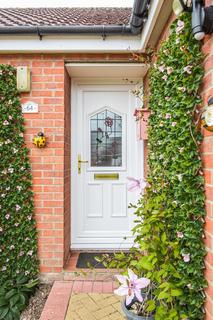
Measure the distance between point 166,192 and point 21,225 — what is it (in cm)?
190

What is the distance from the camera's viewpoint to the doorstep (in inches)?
89.7

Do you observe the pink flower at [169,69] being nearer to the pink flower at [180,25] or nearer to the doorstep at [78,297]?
the pink flower at [180,25]

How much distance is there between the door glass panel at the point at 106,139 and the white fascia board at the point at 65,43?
1001mm

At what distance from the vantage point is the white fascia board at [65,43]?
2.88 m

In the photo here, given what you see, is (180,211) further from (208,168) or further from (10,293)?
(10,293)

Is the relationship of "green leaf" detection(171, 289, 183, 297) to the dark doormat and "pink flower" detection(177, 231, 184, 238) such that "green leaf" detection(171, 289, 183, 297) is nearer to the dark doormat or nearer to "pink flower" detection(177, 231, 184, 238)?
"pink flower" detection(177, 231, 184, 238)

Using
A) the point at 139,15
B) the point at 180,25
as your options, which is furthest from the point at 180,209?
the point at 139,15

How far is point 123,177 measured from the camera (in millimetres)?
3664

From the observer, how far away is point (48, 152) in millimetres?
3057

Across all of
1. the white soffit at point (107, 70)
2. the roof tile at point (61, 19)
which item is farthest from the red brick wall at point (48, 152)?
the roof tile at point (61, 19)

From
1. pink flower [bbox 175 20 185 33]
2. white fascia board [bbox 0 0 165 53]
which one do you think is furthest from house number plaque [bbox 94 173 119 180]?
pink flower [bbox 175 20 185 33]

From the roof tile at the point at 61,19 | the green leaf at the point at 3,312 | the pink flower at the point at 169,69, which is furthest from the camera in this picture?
A: the roof tile at the point at 61,19

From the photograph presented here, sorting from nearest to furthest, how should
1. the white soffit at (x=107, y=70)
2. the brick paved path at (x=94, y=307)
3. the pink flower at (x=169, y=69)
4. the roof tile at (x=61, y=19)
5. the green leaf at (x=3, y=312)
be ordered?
the pink flower at (x=169, y=69), the brick paved path at (x=94, y=307), the green leaf at (x=3, y=312), the roof tile at (x=61, y=19), the white soffit at (x=107, y=70)

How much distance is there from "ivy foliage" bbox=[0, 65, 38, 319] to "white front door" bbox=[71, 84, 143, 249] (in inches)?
32.0
